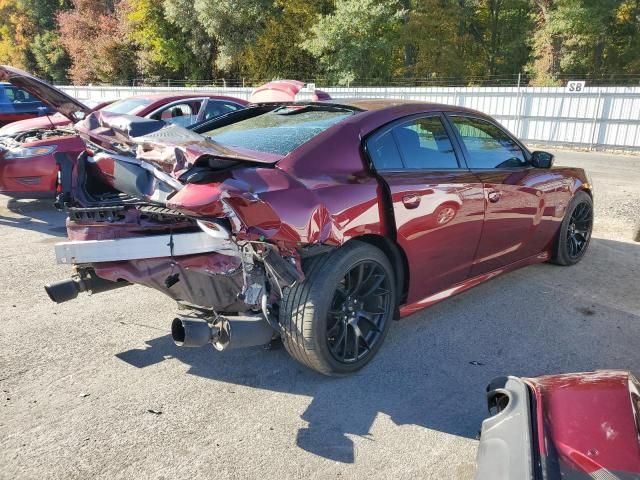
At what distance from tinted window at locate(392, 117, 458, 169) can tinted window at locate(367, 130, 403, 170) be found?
6 centimetres

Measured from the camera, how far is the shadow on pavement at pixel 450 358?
9.70 ft

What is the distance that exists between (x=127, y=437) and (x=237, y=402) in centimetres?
61

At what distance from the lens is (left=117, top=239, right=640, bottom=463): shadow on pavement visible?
2.96m

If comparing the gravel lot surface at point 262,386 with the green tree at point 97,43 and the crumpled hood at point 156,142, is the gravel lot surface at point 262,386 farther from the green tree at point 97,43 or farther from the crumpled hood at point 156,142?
→ the green tree at point 97,43

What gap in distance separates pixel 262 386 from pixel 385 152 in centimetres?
166

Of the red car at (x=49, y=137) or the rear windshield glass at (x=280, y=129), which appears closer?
the rear windshield glass at (x=280, y=129)

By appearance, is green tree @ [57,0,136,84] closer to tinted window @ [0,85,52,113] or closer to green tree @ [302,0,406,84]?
green tree @ [302,0,406,84]

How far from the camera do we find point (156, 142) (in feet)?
9.91

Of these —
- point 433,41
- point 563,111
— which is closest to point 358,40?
point 433,41

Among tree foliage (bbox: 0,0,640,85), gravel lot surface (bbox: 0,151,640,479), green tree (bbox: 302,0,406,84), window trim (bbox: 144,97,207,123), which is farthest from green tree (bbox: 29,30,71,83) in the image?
gravel lot surface (bbox: 0,151,640,479)

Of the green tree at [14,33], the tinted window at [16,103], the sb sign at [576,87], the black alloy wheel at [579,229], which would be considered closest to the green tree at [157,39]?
the green tree at [14,33]

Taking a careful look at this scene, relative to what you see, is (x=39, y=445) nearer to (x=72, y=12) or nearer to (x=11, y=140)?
(x=11, y=140)

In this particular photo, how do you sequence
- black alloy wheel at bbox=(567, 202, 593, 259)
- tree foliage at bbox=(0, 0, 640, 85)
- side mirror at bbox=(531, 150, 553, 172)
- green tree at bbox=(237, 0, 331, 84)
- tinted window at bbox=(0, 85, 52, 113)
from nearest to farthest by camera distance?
side mirror at bbox=(531, 150, 553, 172) < black alloy wheel at bbox=(567, 202, 593, 259) < tinted window at bbox=(0, 85, 52, 113) < tree foliage at bbox=(0, 0, 640, 85) < green tree at bbox=(237, 0, 331, 84)

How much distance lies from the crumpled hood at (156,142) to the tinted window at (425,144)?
3.32ft
